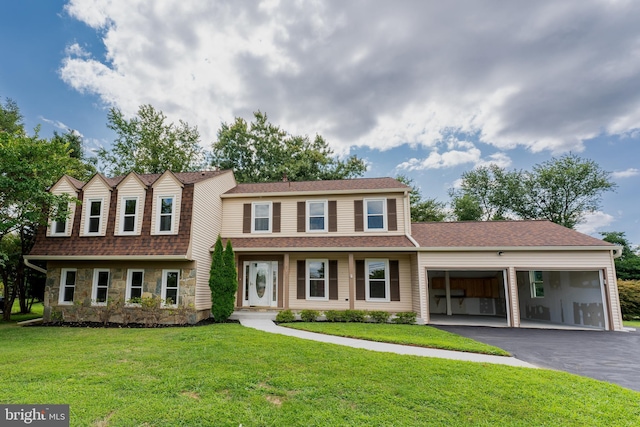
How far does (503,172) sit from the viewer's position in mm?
29094

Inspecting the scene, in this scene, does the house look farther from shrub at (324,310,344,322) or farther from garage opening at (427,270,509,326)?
shrub at (324,310,344,322)

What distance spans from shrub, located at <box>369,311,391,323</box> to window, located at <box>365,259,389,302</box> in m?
1.07

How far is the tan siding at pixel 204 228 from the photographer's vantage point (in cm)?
1171

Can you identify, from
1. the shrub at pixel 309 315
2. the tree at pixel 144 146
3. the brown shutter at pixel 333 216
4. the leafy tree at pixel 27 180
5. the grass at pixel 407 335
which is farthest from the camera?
the tree at pixel 144 146

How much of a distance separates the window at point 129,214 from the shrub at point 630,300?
76.9 ft

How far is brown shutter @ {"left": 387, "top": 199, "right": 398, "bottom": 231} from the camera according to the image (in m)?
13.0

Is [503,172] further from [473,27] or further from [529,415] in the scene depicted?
[529,415]

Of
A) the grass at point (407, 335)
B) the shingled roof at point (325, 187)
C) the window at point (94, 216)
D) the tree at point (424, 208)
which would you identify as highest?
the tree at point (424, 208)

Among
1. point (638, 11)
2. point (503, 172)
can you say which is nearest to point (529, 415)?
point (638, 11)

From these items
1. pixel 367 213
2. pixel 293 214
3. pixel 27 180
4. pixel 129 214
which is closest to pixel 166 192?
pixel 129 214

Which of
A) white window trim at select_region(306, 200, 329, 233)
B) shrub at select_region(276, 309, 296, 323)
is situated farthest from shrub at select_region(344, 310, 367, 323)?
white window trim at select_region(306, 200, 329, 233)

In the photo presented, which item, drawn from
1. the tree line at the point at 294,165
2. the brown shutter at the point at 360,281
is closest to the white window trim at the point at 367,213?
the brown shutter at the point at 360,281

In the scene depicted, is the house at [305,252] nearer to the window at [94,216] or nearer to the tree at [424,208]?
the window at [94,216]

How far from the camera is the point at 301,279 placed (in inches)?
518
